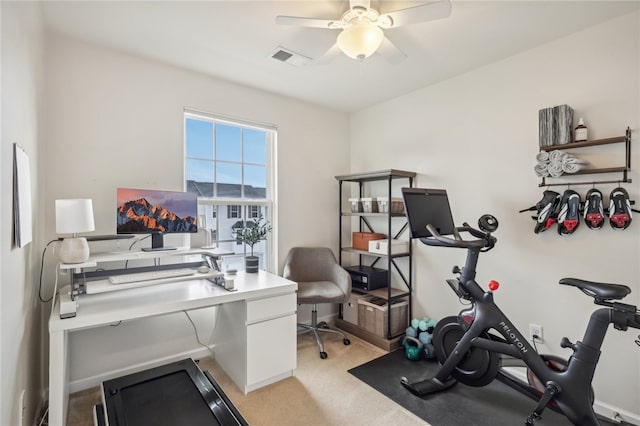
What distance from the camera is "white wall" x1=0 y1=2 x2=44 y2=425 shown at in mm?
1196

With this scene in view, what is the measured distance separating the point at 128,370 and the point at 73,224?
1345mm

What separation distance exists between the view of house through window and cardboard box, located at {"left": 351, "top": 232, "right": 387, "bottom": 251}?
0.97m

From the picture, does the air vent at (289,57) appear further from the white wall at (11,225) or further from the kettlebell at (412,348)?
the kettlebell at (412,348)

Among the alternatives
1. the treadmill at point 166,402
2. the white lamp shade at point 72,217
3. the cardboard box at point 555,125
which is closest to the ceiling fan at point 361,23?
the cardboard box at point 555,125

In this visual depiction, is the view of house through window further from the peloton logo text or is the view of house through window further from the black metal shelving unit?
the peloton logo text

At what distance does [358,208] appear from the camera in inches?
135

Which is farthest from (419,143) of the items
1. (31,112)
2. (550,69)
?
(31,112)

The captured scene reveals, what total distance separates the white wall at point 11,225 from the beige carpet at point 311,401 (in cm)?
66

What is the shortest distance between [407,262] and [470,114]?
1.54 meters

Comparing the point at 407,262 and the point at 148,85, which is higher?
the point at 148,85

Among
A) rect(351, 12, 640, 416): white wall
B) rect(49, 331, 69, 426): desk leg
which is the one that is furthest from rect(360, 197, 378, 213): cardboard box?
rect(49, 331, 69, 426): desk leg

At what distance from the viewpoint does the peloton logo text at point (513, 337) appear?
1925 mm

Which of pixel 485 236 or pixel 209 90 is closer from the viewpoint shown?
pixel 485 236

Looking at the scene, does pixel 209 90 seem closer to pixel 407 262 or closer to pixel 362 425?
pixel 407 262
